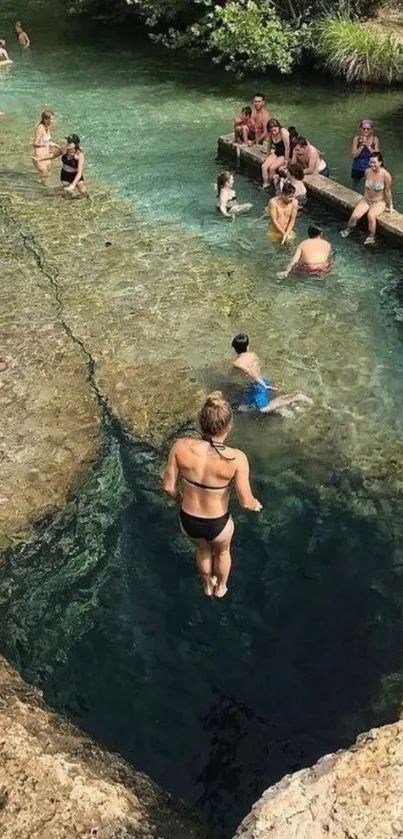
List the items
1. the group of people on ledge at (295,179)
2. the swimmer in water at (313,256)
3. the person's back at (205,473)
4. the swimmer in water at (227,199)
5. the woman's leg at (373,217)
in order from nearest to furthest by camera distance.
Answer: the person's back at (205,473)
the swimmer in water at (313,256)
the group of people on ledge at (295,179)
the woman's leg at (373,217)
the swimmer in water at (227,199)

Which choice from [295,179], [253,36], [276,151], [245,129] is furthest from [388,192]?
[253,36]

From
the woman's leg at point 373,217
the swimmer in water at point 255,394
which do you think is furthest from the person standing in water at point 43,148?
Result: the swimmer in water at point 255,394

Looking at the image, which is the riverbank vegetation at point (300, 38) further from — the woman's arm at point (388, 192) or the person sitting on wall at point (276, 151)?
the woman's arm at point (388, 192)

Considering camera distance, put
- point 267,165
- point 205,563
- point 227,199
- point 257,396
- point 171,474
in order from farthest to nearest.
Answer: point 267,165
point 227,199
point 257,396
point 205,563
point 171,474

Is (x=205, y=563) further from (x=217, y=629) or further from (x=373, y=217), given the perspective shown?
(x=373, y=217)

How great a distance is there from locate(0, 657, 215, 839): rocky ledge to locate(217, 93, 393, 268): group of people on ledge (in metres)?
7.62

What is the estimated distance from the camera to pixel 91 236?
12.8 meters

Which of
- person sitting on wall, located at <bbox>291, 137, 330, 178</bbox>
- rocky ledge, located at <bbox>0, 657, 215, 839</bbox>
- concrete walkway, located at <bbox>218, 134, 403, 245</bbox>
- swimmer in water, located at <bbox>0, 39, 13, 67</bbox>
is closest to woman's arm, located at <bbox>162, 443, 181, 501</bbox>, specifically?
rocky ledge, located at <bbox>0, 657, 215, 839</bbox>

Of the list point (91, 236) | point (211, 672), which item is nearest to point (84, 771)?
point (211, 672)

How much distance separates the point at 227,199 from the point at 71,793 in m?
10.6

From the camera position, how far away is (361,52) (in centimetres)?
2006

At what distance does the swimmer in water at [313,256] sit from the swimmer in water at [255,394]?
9.28 ft

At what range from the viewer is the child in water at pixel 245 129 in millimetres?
15695

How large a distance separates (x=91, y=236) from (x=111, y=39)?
17312 millimetres
